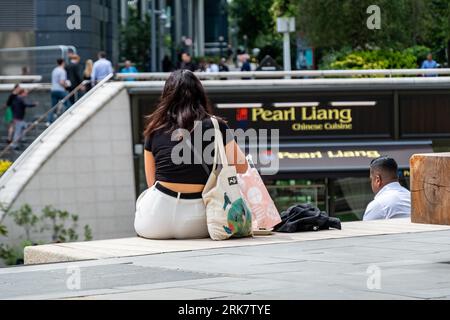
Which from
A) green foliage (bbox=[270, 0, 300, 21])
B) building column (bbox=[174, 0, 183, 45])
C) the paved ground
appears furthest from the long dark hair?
building column (bbox=[174, 0, 183, 45])

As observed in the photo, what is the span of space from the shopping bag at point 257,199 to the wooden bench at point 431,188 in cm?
195

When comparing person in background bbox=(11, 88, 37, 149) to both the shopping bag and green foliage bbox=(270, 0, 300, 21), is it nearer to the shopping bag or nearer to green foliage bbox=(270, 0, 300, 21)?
green foliage bbox=(270, 0, 300, 21)

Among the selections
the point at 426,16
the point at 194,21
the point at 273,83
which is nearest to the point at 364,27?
the point at 426,16

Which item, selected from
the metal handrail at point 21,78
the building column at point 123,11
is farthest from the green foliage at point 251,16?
the metal handrail at point 21,78

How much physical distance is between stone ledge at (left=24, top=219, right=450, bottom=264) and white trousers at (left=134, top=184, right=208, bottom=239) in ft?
0.32

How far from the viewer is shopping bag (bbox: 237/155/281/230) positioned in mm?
9742

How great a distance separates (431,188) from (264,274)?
1.32 m

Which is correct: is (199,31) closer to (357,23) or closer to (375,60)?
(357,23)

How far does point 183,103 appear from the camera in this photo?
9.62 meters

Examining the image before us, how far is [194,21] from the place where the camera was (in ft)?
289

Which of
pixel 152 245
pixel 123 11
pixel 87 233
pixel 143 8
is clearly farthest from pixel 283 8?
pixel 152 245

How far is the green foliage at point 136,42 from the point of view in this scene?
50.8 metres
